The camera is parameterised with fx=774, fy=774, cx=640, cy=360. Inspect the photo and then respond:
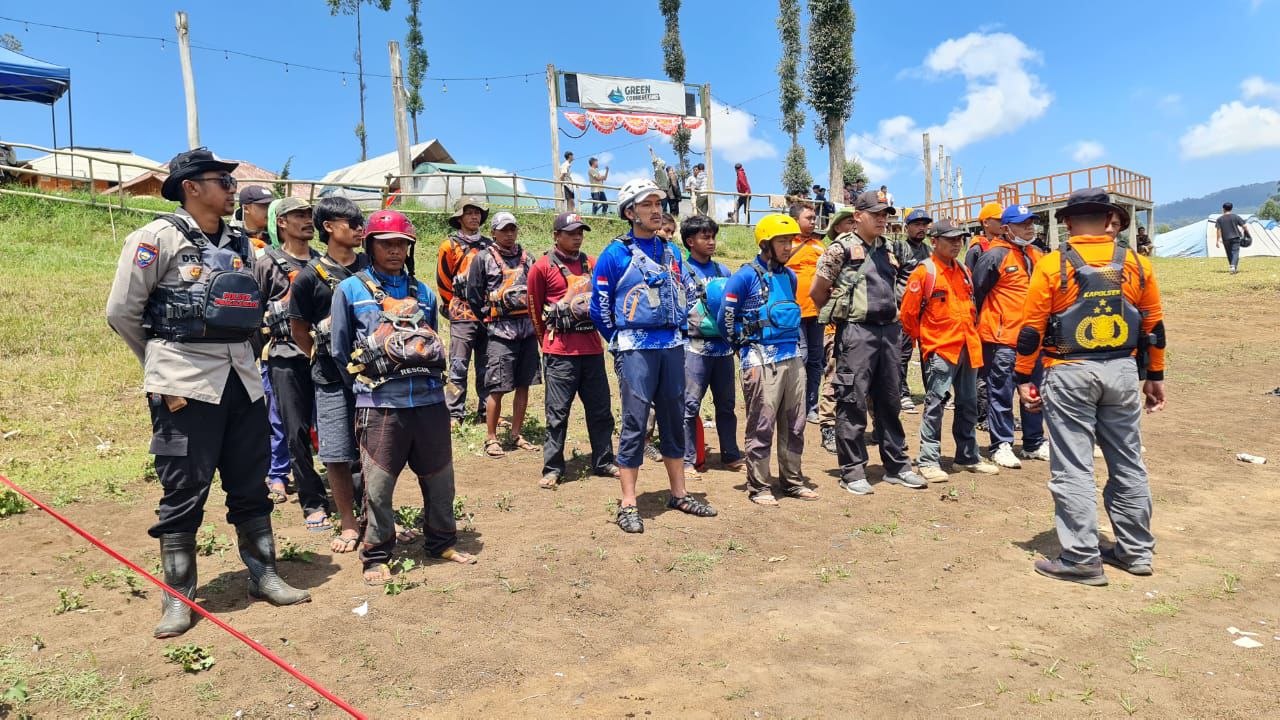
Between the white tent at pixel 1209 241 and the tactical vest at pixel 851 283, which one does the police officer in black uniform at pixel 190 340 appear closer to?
the tactical vest at pixel 851 283

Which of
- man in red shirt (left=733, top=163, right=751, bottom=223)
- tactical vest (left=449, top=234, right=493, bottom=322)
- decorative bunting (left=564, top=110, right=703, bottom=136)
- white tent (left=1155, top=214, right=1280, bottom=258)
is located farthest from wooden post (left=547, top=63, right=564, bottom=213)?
white tent (left=1155, top=214, right=1280, bottom=258)

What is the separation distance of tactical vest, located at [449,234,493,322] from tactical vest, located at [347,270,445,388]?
9.41 feet

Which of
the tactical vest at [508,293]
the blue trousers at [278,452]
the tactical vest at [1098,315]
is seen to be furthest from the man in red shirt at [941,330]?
the blue trousers at [278,452]

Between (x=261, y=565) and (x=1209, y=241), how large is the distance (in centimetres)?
4487

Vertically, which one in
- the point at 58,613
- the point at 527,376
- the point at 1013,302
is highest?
the point at 1013,302

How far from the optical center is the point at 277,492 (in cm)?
575

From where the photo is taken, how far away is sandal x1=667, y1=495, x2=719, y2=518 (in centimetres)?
542

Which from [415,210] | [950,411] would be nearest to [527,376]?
[950,411]

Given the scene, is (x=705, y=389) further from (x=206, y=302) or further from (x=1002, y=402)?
(x=206, y=302)

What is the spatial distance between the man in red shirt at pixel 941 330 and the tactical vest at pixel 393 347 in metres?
3.99

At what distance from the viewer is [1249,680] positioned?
126 inches

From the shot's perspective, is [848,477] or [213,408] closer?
[213,408]

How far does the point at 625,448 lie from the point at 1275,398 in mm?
8642

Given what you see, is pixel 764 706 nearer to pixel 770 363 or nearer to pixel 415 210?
pixel 770 363
